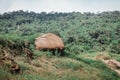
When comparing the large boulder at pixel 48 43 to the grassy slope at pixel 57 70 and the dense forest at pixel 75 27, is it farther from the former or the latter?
the dense forest at pixel 75 27

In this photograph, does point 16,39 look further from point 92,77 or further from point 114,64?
point 114,64

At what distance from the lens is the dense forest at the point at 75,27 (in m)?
50.9

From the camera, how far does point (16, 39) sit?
15578mm

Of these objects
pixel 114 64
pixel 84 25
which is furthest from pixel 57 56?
pixel 84 25

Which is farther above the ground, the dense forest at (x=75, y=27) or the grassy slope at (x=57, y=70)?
the grassy slope at (x=57, y=70)

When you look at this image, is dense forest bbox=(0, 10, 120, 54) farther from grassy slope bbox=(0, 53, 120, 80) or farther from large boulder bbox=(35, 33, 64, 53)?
grassy slope bbox=(0, 53, 120, 80)

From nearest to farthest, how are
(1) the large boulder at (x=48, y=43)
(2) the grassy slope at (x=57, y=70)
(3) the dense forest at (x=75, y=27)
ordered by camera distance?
1. (2) the grassy slope at (x=57, y=70)
2. (1) the large boulder at (x=48, y=43)
3. (3) the dense forest at (x=75, y=27)

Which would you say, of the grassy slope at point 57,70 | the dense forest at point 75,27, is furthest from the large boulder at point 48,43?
the dense forest at point 75,27

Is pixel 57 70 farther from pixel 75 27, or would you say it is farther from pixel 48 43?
pixel 75 27

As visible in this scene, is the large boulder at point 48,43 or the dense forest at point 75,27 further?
the dense forest at point 75,27

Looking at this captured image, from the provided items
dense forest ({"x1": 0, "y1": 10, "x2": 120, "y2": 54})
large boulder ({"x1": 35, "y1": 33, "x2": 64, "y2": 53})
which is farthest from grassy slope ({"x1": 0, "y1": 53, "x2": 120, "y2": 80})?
dense forest ({"x1": 0, "y1": 10, "x2": 120, "y2": 54})

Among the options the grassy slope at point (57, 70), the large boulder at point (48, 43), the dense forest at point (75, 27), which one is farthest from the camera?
the dense forest at point (75, 27)

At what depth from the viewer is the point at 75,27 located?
7156cm

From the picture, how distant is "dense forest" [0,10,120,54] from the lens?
5094cm
